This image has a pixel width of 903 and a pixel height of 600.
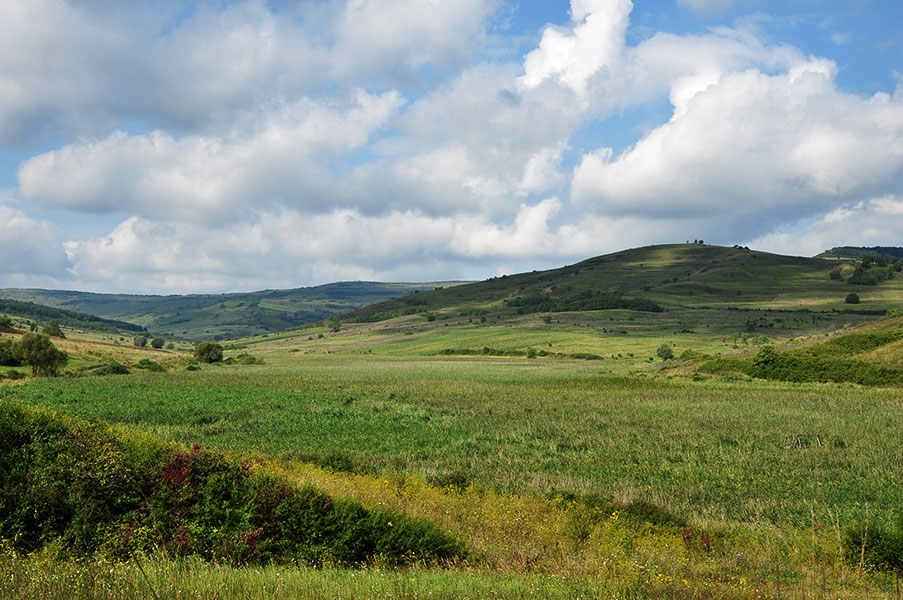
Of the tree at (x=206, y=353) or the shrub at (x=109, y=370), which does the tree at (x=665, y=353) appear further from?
the tree at (x=206, y=353)

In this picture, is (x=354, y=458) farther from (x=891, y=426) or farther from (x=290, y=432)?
(x=891, y=426)

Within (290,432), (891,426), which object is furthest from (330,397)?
(891,426)

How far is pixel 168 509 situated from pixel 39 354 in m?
68.9

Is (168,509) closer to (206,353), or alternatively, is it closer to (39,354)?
(39,354)

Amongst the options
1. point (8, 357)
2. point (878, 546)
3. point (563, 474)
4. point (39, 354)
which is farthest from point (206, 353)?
point (878, 546)

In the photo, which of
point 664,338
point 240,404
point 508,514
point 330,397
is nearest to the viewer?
point 508,514

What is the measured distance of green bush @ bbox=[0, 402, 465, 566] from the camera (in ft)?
34.0

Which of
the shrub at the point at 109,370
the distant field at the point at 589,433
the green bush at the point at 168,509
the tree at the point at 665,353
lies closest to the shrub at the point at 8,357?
the shrub at the point at 109,370

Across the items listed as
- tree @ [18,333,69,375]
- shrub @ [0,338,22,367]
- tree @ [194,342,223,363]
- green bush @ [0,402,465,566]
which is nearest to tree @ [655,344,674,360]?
tree @ [194,342,223,363]

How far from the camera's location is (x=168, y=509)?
11.3 meters

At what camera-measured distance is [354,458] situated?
866 inches

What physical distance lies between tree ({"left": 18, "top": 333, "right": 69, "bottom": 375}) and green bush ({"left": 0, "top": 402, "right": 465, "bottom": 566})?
214 feet

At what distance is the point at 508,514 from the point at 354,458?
9.56m

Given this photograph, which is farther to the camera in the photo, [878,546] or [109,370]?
[109,370]
